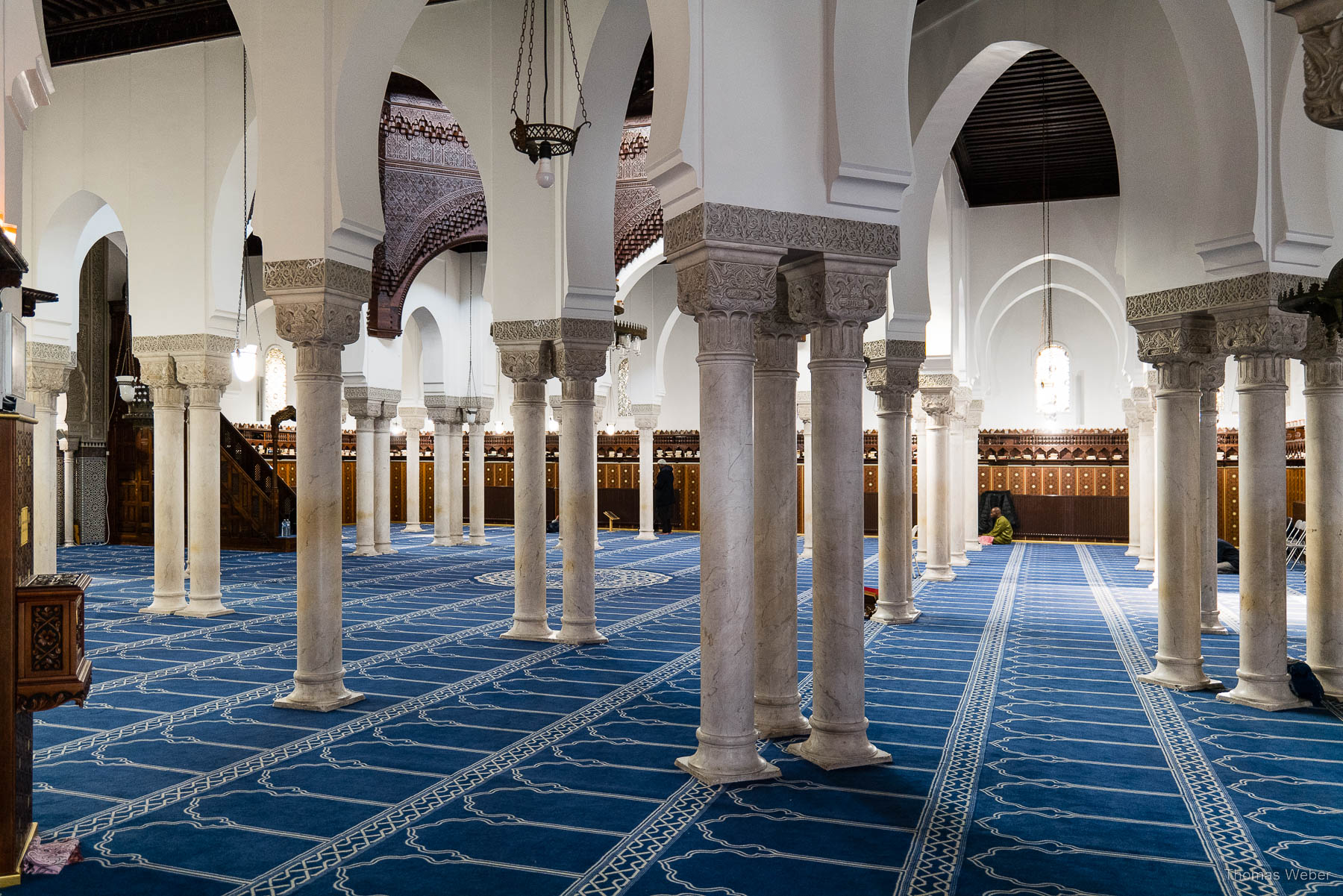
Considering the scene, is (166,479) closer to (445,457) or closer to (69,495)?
(445,457)

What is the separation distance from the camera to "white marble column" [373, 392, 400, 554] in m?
14.5

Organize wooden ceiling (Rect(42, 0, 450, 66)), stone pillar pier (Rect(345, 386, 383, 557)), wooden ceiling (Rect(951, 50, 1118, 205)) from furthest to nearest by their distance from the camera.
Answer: stone pillar pier (Rect(345, 386, 383, 557)) < wooden ceiling (Rect(951, 50, 1118, 205)) < wooden ceiling (Rect(42, 0, 450, 66))

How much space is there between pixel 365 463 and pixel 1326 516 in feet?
36.5

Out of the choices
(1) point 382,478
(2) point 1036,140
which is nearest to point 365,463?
(1) point 382,478

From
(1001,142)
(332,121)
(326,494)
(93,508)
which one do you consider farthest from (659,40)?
(93,508)

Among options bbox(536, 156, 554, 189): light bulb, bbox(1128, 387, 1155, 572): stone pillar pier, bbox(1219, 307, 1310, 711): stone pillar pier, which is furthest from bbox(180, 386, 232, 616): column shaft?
bbox(1128, 387, 1155, 572): stone pillar pier

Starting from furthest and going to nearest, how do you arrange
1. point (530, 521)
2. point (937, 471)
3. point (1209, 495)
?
1. point (937, 471)
2. point (530, 521)
3. point (1209, 495)

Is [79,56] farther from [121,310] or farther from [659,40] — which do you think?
[121,310]

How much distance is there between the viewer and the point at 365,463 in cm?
1391

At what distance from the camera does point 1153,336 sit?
6051mm

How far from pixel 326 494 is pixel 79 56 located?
5.83 metres

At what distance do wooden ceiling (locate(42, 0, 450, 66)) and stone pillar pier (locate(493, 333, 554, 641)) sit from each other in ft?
11.8

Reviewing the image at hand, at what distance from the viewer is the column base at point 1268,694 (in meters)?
5.43

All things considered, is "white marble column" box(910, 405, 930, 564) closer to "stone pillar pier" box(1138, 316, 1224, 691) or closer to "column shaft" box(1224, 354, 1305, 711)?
"stone pillar pier" box(1138, 316, 1224, 691)
